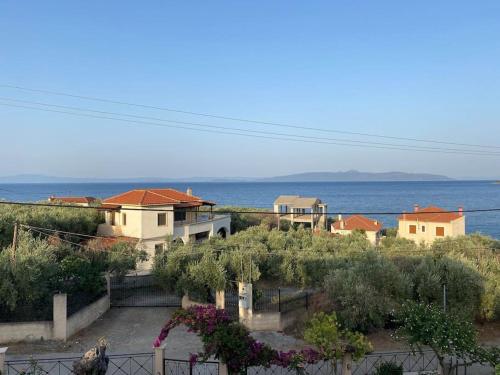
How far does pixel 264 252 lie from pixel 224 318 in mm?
16338

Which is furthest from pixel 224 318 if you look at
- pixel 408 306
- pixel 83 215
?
pixel 83 215

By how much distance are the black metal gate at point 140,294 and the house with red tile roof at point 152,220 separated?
848cm

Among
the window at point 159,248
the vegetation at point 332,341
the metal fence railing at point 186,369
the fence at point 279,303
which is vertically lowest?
the metal fence railing at point 186,369

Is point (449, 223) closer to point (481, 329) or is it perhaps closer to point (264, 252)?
point (264, 252)

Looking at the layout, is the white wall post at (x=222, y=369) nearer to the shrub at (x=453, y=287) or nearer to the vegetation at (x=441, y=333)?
the vegetation at (x=441, y=333)

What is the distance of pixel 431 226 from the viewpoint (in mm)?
47375

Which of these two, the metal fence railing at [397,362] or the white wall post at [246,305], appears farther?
the white wall post at [246,305]

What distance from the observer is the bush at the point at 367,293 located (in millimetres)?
14790

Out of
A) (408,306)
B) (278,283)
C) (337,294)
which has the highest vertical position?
(408,306)

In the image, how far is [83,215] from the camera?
34000 millimetres

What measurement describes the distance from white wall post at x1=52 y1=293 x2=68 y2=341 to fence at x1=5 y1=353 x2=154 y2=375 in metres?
2.08

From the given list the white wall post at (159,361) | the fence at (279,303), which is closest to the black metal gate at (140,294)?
the fence at (279,303)

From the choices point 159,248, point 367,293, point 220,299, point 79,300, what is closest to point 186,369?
point 220,299

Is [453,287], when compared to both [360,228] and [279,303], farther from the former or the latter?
[360,228]
